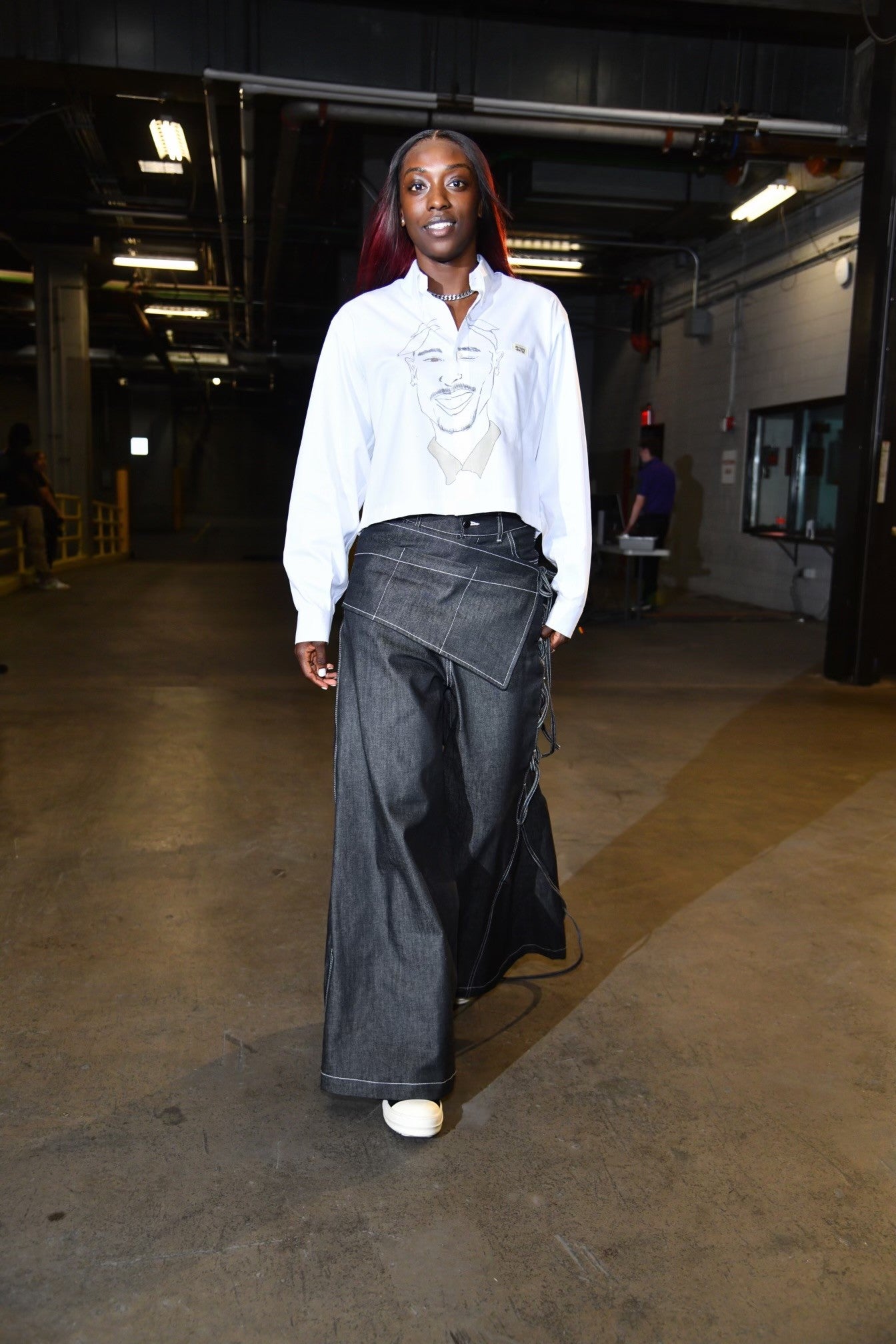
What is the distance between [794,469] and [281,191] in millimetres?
4927

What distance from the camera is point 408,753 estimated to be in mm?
1594

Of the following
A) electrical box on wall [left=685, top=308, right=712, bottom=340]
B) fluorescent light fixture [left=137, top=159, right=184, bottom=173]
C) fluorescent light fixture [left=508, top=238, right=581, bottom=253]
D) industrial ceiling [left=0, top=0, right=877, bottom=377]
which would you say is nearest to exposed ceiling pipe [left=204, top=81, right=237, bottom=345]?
industrial ceiling [left=0, top=0, right=877, bottom=377]

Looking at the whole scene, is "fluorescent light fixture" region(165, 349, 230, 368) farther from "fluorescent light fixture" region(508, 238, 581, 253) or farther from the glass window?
the glass window

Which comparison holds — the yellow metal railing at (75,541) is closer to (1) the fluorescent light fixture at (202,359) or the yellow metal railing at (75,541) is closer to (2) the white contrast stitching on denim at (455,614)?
(1) the fluorescent light fixture at (202,359)

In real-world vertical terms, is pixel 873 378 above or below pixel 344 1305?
above

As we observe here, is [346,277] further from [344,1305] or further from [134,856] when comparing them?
[344,1305]

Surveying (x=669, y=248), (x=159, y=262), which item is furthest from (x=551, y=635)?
(x=159, y=262)

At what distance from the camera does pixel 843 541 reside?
5598mm

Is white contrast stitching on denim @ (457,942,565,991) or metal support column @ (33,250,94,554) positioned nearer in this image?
white contrast stitching on denim @ (457,942,565,991)

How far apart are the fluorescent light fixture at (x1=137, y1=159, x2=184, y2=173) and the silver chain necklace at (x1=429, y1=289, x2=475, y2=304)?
8.86 m

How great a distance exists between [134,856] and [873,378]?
4305 mm

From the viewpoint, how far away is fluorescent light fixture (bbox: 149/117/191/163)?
8.18 meters

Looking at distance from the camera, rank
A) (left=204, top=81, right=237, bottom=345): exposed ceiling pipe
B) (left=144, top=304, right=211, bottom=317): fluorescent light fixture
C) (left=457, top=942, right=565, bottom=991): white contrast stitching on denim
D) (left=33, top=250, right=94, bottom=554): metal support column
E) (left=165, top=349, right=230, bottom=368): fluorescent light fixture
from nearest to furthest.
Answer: (left=457, top=942, right=565, bottom=991): white contrast stitching on denim, (left=204, top=81, right=237, bottom=345): exposed ceiling pipe, (left=33, top=250, right=94, bottom=554): metal support column, (left=144, top=304, right=211, bottom=317): fluorescent light fixture, (left=165, top=349, right=230, bottom=368): fluorescent light fixture

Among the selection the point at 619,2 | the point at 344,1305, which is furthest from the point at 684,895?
the point at 619,2
